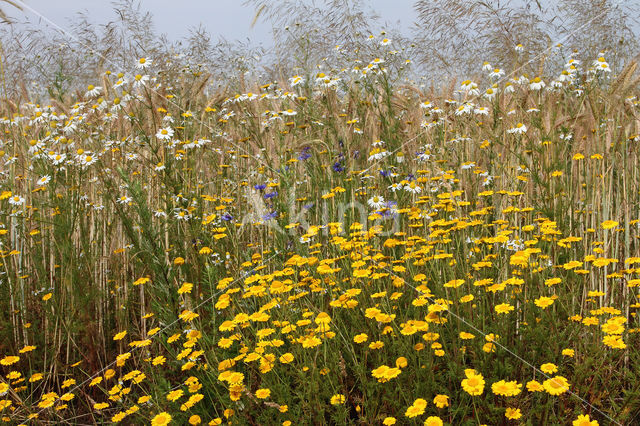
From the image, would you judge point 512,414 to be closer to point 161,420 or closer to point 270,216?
point 161,420

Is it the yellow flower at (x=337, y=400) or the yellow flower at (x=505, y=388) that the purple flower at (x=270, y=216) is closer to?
the yellow flower at (x=337, y=400)

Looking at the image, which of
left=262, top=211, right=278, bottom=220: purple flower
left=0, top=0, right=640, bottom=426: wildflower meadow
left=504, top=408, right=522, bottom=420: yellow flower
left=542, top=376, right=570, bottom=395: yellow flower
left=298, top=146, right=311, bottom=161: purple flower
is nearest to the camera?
left=542, top=376, right=570, bottom=395: yellow flower

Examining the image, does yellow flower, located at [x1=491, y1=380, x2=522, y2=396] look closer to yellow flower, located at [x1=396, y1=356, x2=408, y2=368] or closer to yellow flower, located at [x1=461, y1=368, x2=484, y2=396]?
yellow flower, located at [x1=461, y1=368, x2=484, y2=396]

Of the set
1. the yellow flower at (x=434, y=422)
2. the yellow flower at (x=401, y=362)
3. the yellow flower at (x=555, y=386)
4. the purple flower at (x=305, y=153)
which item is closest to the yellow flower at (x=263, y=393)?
the yellow flower at (x=401, y=362)

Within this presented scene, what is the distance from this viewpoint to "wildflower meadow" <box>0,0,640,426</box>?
6.14ft

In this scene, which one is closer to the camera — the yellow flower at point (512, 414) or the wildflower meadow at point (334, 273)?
the yellow flower at point (512, 414)

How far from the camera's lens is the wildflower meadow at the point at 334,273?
6.14 ft

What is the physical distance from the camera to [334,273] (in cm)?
248

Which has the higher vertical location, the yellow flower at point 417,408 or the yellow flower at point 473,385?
the yellow flower at point 473,385

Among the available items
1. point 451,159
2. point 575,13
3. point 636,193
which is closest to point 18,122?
point 451,159

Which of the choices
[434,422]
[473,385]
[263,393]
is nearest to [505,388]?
[473,385]

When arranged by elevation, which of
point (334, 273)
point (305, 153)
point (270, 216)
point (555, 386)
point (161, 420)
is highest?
point (305, 153)

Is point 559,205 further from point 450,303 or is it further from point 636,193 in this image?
point 450,303

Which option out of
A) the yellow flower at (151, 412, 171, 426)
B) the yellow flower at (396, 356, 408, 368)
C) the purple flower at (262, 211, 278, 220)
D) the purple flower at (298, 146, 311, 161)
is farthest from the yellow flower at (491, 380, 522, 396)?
the purple flower at (298, 146, 311, 161)
